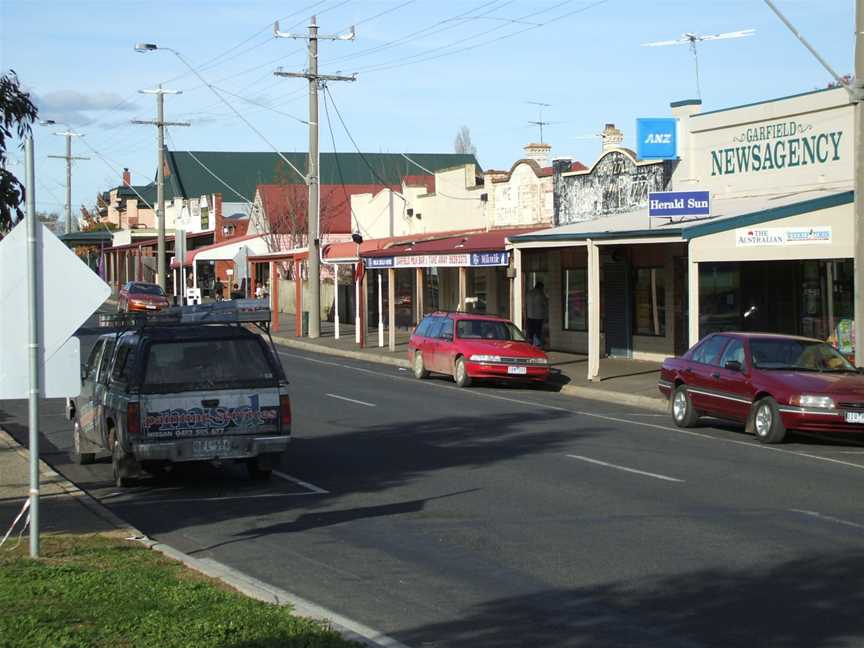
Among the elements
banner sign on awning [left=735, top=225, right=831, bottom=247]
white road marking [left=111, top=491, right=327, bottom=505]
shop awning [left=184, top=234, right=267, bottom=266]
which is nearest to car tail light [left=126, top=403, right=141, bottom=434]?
white road marking [left=111, top=491, right=327, bottom=505]

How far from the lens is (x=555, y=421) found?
65.6ft

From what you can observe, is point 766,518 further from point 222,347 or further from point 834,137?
point 834,137

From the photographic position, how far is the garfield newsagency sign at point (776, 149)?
76.0ft

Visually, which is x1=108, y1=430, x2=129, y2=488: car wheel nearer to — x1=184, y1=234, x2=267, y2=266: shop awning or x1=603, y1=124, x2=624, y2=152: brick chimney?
x1=603, y1=124, x2=624, y2=152: brick chimney

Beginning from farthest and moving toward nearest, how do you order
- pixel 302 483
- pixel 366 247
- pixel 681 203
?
pixel 366 247 < pixel 681 203 < pixel 302 483

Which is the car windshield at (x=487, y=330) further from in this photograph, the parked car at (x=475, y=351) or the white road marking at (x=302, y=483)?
the white road marking at (x=302, y=483)

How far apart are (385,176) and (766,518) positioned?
70095 millimetres

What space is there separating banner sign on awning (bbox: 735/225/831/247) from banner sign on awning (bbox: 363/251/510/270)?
959 cm

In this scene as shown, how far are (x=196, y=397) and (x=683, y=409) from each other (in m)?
9.26

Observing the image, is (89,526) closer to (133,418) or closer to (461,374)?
(133,418)

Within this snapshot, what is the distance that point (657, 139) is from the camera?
27406mm

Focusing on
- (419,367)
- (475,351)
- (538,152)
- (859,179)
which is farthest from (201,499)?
(538,152)

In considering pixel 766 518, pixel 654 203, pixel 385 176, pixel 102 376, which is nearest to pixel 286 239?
pixel 385 176

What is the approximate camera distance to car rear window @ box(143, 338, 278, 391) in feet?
42.8
